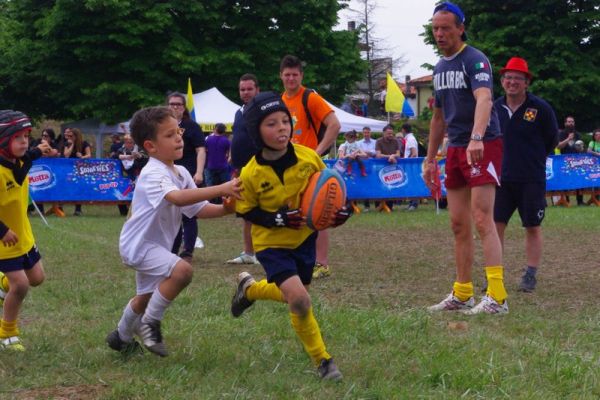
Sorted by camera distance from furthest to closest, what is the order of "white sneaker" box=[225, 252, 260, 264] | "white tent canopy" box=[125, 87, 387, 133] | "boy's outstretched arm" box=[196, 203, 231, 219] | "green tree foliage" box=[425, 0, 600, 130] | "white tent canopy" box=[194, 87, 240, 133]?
"green tree foliage" box=[425, 0, 600, 130] → "white tent canopy" box=[125, 87, 387, 133] → "white tent canopy" box=[194, 87, 240, 133] → "white sneaker" box=[225, 252, 260, 264] → "boy's outstretched arm" box=[196, 203, 231, 219]

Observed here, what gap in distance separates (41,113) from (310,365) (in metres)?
37.3

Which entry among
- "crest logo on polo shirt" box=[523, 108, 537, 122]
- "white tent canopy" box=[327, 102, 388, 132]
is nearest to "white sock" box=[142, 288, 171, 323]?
"crest logo on polo shirt" box=[523, 108, 537, 122]

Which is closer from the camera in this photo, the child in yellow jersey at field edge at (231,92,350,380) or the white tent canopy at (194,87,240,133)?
the child in yellow jersey at field edge at (231,92,350,380)

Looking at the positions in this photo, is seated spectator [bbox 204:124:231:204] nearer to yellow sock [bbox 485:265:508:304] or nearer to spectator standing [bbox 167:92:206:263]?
spectator standing [bbox 167:92:206:263]

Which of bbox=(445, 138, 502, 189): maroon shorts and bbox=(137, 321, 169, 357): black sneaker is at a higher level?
bbox=(445, 138, 502, 189): maroon shorts

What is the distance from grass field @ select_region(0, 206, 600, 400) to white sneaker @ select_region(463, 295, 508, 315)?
0.47 ft

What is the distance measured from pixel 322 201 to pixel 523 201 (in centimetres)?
404

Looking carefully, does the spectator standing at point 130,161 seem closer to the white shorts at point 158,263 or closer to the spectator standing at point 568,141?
the spectator standing at point 568,141

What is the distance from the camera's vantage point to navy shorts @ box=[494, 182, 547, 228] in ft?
27.3

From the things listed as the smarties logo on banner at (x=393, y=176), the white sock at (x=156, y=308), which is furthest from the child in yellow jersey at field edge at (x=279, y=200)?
the smarties logo on banner at (x=393, y=176)

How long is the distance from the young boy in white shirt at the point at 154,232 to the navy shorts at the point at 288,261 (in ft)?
1.24

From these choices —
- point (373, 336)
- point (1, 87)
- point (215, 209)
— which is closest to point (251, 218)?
point (215, 209)

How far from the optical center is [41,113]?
132 feet

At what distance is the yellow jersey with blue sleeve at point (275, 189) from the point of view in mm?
5039
